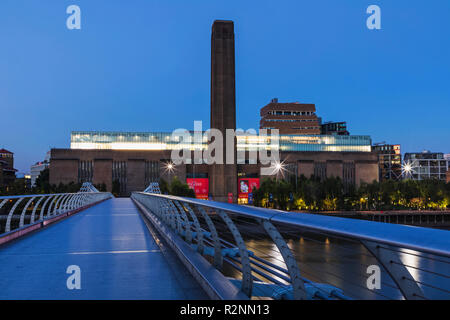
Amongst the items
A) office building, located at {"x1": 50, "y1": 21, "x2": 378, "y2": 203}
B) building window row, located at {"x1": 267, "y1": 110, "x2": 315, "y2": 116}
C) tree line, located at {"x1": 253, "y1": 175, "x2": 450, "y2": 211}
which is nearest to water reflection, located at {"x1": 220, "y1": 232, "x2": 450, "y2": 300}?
tree line, located at {"x1": 253, "y1": 175, "x2": 450, "y2": 211}

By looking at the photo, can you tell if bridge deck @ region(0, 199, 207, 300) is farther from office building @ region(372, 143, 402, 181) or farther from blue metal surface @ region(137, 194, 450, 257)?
office building @ region(372, 143, 402, 181)

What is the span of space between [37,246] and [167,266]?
3889 millimetres

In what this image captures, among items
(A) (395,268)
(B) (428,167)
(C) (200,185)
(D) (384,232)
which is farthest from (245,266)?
(B) (428,167)

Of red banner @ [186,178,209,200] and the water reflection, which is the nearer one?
the water reflection

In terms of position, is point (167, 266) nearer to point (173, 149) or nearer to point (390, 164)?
point (173, 149)

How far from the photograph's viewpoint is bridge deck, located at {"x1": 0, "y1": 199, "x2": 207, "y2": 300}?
4543 mm

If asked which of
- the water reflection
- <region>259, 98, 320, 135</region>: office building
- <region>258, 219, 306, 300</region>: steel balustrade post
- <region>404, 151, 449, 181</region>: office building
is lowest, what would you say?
the water reflection

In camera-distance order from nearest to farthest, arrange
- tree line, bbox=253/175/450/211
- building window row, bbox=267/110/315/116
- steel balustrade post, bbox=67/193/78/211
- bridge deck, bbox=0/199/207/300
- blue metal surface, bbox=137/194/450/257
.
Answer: blue metal surface, bbox=137/194/450/257 < bridge deck, bbox=0/199/207/300 < steel balustrade post, bbox=67/193/78/211 < tree line, bbox=253/175/450/211 < building window row, bbox=267/110/315/116

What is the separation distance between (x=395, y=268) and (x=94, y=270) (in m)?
4.70

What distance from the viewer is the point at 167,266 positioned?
20.1 ft

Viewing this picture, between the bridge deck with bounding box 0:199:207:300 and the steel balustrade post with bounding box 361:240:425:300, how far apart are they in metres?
2.54

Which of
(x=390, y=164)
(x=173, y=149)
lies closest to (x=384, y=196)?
(x=173, y=149)

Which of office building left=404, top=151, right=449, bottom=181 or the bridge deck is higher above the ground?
office building left=404, top=151, right=449, bottom=181

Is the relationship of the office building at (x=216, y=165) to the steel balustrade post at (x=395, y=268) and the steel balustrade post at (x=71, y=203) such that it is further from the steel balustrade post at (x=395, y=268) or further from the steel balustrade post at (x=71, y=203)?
the steel balustrade post at (x=395, y=268)
